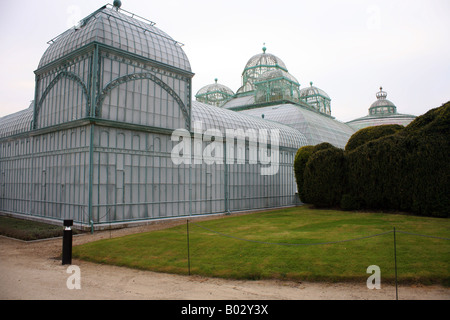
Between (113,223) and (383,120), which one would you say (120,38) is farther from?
(383,120)

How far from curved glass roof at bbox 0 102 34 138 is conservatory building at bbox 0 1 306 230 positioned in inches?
20.7

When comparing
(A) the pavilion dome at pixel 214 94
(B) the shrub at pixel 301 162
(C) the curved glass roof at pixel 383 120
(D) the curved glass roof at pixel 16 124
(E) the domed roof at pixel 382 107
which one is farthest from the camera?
(E) the domed roof at pixel 382 107

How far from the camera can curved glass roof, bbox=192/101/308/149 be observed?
24125 millimetres

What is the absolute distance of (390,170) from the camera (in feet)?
68.5

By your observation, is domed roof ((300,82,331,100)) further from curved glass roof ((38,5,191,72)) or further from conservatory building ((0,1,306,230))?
curved glass roof ((38,5,191,72))

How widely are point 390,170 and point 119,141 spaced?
1744 centimetres

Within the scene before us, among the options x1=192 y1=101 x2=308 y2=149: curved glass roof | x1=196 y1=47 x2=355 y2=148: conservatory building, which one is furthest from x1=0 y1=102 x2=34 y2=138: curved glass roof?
x1=196 y1=47 x2=355 y2=148: conservatory building

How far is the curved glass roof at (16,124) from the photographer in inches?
1042

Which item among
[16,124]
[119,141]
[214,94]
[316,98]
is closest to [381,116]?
[316,98]

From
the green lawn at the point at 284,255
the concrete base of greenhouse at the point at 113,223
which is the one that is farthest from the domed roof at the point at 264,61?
the green lawn at the point at 284,255

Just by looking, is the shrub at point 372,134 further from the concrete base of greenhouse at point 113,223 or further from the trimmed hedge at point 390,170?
the concrete base of greenhouse at point 113,223

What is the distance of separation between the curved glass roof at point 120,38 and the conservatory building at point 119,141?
0.08 m

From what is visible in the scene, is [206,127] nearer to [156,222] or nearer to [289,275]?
[156,222]

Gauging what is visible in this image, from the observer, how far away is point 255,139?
27484mm
